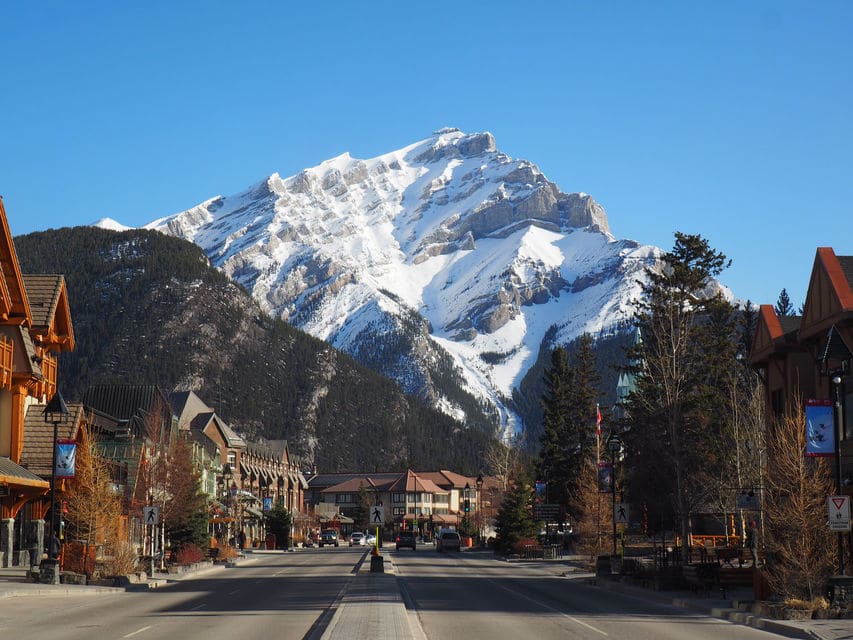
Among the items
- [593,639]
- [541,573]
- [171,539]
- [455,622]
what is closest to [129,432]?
[171,539]

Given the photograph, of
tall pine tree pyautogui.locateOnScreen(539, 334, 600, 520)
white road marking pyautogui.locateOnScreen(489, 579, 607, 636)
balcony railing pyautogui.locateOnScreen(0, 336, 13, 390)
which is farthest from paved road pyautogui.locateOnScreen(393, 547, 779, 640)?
tall pine tree pyautogui.locateOnScreen(539, 334, 600, 520)

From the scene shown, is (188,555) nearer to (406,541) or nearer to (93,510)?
(93,510)

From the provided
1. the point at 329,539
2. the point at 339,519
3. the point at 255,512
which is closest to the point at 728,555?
the point at 255,512

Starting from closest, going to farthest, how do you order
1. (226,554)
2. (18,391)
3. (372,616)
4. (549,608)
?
(372,616)
(549,608)
(18,391)
(226,554)

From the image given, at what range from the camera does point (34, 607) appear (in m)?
31.6

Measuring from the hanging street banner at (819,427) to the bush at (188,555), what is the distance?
3685cm

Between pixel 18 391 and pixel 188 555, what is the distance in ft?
45.3

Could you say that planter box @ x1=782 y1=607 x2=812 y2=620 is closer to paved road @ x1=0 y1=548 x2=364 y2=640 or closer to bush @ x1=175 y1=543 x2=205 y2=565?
paved road @ x1=0 y1=548 x2=364 y2=640

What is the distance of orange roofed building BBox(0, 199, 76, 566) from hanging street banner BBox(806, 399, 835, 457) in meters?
30.4

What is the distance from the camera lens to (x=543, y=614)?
98.2 ft

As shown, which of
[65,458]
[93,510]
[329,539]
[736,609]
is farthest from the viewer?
[329,539]

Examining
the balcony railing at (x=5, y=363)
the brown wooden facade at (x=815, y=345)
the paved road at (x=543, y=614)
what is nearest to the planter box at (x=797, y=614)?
the paved road at (x=543, y=614)

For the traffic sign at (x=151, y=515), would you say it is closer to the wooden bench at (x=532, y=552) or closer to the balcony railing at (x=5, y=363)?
the balcony railing at (x=5, y=363)

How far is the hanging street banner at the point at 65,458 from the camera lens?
42.1 m
